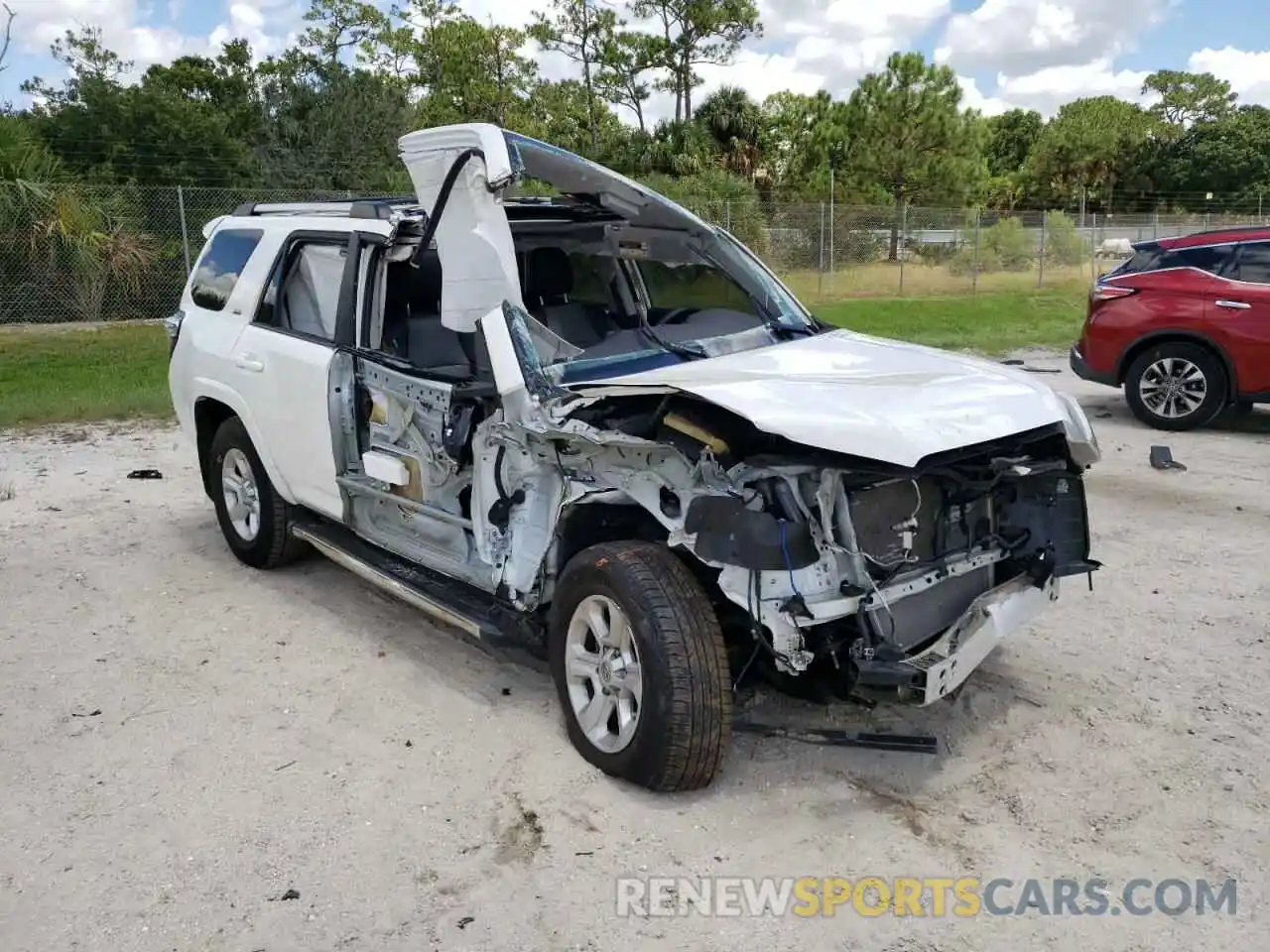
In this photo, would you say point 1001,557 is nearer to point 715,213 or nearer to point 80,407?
point 80,407

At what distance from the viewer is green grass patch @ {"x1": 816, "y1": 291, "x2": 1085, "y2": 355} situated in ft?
53.1

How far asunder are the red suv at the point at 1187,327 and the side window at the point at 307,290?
7412mm

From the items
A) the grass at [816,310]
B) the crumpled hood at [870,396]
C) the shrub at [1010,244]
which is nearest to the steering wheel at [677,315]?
the crumpled hood at [870,396]

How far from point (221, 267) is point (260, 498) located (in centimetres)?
132

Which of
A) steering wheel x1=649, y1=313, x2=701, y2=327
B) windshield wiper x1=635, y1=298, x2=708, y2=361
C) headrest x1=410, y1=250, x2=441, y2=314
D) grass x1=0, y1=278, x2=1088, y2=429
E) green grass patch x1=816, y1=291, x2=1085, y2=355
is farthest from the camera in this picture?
green grass patch x1=816, y1=291, x2=1085, y2=355

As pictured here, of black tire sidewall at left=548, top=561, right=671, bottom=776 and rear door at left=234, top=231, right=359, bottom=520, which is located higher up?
rear door at left=234, top=231, right=359, bottom=520

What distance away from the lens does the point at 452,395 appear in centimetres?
427

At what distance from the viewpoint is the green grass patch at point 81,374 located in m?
10.3

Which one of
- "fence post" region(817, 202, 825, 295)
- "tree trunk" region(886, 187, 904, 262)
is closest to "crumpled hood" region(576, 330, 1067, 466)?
"fence post" region(817, 202, 825, 295)

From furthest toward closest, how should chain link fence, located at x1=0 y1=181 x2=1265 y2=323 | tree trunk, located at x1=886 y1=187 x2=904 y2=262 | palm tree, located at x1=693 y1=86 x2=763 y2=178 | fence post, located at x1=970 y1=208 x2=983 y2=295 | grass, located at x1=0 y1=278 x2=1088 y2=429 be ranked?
palm tree, located at x1=693 y1=86 x2=763 y2=178 < fence post, located at x1=970 y1=208 x2=983 y2=295 < tree trunk, located at x1=886 y1=187 x2=904 y2=262 < chain link fence, located at x1=0 y1=181 x2=1265 y2=323 < grass, located at x1=0 y1=278 x2=1088 y2=429

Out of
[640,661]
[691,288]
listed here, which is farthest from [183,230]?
[640,661]

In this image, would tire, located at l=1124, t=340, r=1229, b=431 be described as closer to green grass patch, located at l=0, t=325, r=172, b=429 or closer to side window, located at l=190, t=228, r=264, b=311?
side window, located at l=190, t=228, r=264, b=311

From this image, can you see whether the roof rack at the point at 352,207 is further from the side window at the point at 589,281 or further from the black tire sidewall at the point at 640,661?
the black tire sidewall at the point at 640,661

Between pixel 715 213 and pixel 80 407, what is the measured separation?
13.4m
